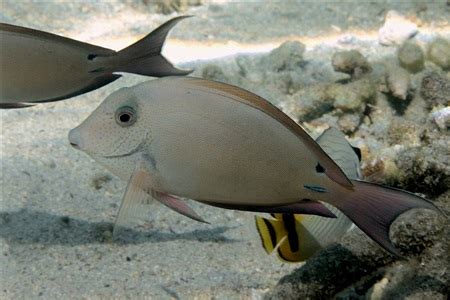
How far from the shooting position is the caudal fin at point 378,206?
158 centimetres

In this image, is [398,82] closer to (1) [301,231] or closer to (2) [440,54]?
(2) [440,54]

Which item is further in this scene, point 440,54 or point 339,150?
point 440,54

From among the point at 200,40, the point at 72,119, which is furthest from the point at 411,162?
the point at 200,40

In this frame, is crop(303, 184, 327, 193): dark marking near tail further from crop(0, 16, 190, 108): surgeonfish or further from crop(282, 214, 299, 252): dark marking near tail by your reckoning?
crop(0, 16, 190, 108): surgeonfish

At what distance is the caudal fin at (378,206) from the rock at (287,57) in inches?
155

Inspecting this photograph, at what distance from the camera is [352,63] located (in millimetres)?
5074

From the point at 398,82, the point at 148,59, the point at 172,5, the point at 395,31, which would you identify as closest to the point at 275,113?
the point at 148,59

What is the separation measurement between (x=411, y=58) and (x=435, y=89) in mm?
1167

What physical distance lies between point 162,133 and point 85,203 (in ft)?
6.49

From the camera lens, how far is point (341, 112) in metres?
4.47

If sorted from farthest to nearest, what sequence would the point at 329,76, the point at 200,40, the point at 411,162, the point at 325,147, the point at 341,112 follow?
the point at 200,40
the point at 329,76
the point at 341,112
the point at 411,162
the point at 325,147

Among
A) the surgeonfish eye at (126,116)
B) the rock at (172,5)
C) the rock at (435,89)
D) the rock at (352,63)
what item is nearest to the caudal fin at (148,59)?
the surgeonfish eye at (126,116)

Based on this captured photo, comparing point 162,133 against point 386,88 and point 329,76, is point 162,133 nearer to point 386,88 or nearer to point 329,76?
point 386,88

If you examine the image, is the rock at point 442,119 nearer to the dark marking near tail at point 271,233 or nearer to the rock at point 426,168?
the rock at point 426,168
